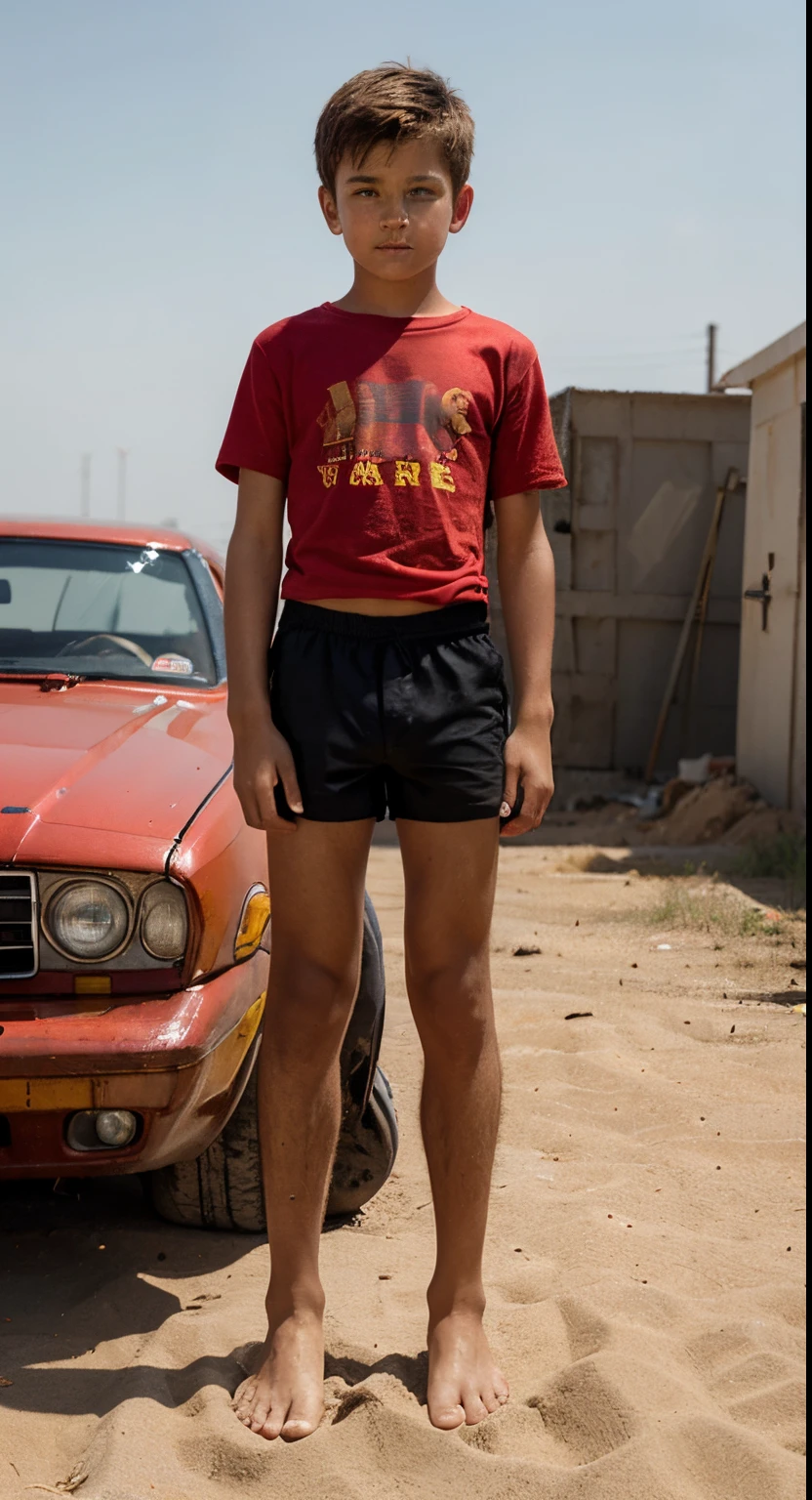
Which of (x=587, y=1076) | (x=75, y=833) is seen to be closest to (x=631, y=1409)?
(x=75, y=833)

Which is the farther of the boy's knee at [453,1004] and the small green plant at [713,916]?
the small green plant at [713,916]

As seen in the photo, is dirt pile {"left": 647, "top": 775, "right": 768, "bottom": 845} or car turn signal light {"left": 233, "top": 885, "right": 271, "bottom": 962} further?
dirt pile {"left": 647, "top": 775, "right": 768, "bottom": 845}

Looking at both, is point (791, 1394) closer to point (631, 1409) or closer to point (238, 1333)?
point (631, 1409)

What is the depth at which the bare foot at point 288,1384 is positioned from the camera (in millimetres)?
2123

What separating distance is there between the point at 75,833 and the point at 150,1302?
0.92 m

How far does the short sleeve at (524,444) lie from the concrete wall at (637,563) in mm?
8690

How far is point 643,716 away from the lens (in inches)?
441

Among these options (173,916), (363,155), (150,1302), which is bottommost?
(150,1302)

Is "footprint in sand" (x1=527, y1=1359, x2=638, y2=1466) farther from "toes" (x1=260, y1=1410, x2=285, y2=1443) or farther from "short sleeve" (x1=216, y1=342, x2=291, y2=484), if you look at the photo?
"short sleeve" (x1=216, y1=342, x2=291, y2=484)

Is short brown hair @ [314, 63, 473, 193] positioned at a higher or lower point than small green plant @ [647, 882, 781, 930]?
higher

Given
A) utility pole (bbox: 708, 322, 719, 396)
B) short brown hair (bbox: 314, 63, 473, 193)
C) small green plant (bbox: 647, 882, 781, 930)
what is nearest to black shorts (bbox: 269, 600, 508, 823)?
short brown hair (bbox: 314, 63, 473, 193)

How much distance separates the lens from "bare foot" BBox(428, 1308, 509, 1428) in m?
2.15

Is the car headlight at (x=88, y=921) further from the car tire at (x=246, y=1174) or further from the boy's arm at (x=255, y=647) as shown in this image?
the car tire at (x=246, y=1174)

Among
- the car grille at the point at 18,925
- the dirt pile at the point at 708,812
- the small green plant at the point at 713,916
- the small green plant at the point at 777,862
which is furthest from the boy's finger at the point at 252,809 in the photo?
the dirt pile at the point at 708,812
